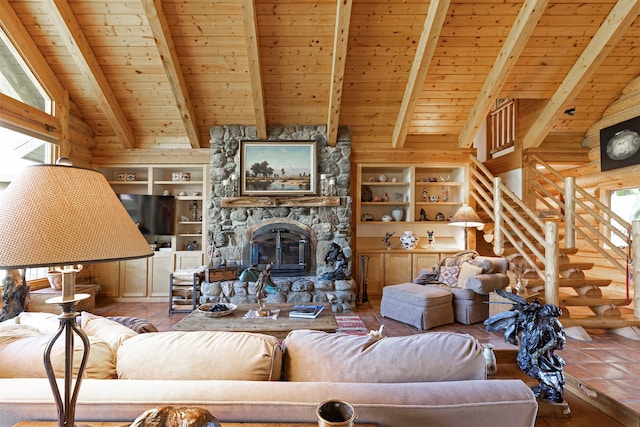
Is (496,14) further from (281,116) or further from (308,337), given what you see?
(308,337)

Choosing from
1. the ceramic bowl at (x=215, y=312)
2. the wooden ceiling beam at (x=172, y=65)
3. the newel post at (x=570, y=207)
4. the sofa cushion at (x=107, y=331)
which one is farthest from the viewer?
the newel post at (x=570, y=207)

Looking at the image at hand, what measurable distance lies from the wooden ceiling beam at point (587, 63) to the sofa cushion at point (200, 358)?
531cm

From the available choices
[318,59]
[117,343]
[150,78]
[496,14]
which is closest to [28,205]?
[117,343]

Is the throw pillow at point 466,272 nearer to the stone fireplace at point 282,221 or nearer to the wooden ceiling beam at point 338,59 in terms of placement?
the stone fireplace at point 282,221

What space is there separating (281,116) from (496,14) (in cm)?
323

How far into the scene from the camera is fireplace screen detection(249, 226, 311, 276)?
5125 millimetres

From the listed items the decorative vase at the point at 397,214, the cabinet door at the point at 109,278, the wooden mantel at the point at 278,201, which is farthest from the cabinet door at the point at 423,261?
the cabinet door at the point at 109,278

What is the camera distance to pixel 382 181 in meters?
5.70

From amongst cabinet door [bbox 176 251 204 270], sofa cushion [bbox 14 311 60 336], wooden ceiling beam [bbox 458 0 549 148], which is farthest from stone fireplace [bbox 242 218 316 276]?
sofa cushion [bbox 14 311 60 336]

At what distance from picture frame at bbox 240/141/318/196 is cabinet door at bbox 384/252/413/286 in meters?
1.73

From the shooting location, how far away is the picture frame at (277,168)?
5.21 metres

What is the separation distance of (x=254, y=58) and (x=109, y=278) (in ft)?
13.9

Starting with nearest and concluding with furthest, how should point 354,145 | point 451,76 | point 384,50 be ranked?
point 384,50
point 451,76
point 354,145

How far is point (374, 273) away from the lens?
17.6ft
